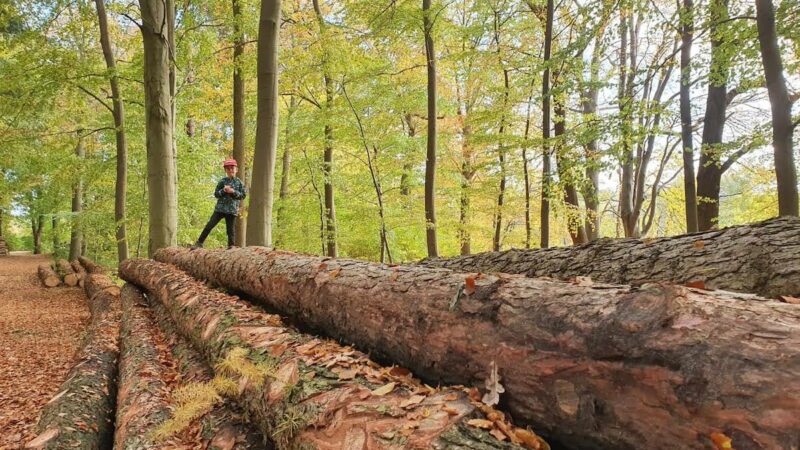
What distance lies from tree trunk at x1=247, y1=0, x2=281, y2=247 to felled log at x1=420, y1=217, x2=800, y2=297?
5.57 meters

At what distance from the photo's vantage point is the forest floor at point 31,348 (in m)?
3.43

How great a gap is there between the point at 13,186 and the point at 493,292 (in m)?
23.7

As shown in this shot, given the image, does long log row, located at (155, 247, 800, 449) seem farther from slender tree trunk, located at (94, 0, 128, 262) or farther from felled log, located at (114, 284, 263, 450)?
slender tree trunk, located at (94, 0, 128, 262)

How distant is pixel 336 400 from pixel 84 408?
7.49 feet

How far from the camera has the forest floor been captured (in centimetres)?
343

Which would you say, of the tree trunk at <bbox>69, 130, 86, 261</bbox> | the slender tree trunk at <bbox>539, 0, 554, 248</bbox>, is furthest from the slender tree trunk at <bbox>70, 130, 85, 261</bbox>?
the slender tree trunk at <bbox>539, 0, 554, 248</bbox>

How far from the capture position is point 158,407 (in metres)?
2.65

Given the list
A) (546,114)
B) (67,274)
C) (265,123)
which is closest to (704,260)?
(265,123)

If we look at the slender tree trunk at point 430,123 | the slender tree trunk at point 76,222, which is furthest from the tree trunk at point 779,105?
the slender tree trunk at point 76,222

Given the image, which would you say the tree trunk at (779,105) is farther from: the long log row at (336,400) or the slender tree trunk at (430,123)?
the long log row at (336,400)

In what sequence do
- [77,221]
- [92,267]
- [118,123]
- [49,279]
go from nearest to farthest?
1. [49,279]
2. [118,123]
3. [92,267]
4. [77,221]

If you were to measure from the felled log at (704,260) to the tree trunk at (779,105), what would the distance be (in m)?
4.66

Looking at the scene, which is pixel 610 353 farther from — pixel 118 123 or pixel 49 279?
pixel 118 123

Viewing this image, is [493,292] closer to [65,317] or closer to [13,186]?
[65,317]
